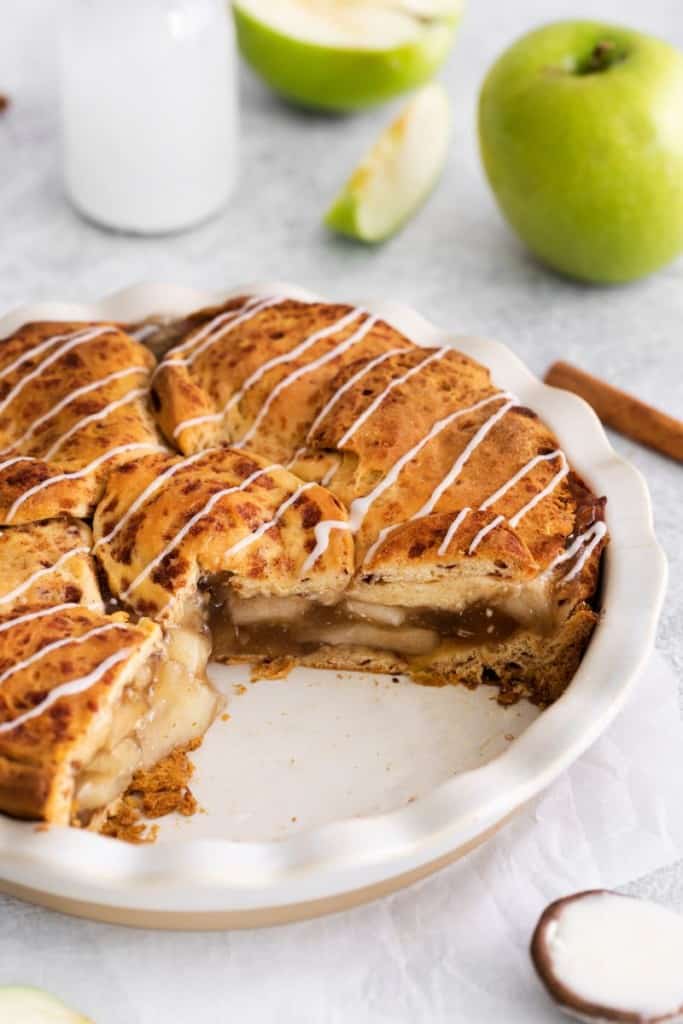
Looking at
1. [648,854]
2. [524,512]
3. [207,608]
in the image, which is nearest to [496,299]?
[524,512]

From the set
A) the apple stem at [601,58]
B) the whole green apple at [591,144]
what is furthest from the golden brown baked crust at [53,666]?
the apple stem at [601,58]

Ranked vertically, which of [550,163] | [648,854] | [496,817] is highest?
[550,163]

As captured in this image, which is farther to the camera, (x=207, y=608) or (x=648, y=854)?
(x=207, y=608)

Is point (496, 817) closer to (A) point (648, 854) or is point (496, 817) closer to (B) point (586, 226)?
(A) point (648, 854)

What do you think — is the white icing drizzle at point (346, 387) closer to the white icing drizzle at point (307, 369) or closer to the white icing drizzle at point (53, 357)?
the white icing drizzle at point (307, 369)

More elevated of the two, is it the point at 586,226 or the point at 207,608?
the point at 586,226

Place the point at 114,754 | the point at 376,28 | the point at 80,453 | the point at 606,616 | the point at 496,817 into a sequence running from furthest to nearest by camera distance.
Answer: the point at 376,28 → the point at 80,453 → the point at 606,616 → the point at 114,754 → the point at 496,817

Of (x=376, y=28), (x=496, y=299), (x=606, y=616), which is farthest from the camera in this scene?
(x=376, y=28)
